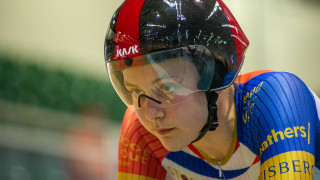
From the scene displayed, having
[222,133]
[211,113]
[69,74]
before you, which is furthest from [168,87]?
[69,74]

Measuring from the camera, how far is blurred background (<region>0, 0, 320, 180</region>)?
7.84 meters

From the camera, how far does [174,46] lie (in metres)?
2.59

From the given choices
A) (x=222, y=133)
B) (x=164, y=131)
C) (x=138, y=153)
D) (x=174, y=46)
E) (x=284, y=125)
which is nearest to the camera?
(x=284, y=125)

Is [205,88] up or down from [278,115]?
up

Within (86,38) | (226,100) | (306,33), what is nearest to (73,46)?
(86,38)

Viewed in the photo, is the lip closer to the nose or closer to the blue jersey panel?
the nose

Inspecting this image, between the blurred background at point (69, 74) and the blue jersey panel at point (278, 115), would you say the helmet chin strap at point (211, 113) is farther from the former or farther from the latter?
the blurred background at point (69, 74)

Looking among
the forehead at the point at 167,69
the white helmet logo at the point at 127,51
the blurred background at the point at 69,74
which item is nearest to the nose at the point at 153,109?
the forehead at the point at 167,69

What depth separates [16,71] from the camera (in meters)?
8.45

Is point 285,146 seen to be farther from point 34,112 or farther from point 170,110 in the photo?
point 34,112

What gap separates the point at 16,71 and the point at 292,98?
257 inches

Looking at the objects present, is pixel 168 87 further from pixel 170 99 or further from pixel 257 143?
pixel 257 143

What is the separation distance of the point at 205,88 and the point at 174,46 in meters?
0.27

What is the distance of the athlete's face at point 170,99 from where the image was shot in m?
2.62
